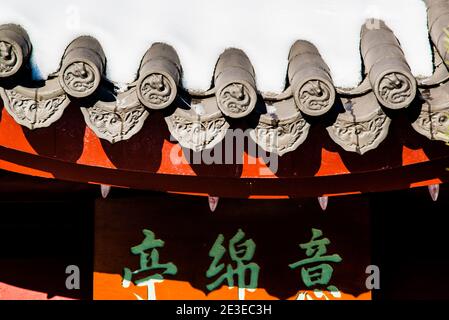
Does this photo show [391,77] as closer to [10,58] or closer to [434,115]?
[434,115]

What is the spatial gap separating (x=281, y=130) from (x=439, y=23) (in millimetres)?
1039

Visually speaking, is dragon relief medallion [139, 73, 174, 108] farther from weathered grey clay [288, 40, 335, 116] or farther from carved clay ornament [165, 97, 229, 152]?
weathered grey clay [288, 40, 335, 116]

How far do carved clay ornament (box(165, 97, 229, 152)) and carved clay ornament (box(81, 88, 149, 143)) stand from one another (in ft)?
0.46

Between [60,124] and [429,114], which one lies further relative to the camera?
[60,124]

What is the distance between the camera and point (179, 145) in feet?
13.6

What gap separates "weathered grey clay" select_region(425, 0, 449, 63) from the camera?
160 inches

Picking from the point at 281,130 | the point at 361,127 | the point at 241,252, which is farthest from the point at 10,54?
the point at 241,252

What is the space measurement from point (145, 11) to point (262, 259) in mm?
1529

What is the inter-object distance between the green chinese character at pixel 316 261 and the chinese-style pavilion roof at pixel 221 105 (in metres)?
0.82

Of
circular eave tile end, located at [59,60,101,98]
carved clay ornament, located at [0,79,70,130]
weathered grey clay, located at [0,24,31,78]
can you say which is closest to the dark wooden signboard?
carved clay ornament, located at [0,79,70,130]

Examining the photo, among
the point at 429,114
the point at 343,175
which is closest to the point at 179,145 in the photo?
the point at 343,175

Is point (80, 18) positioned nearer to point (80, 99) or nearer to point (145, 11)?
point (145, 11)
